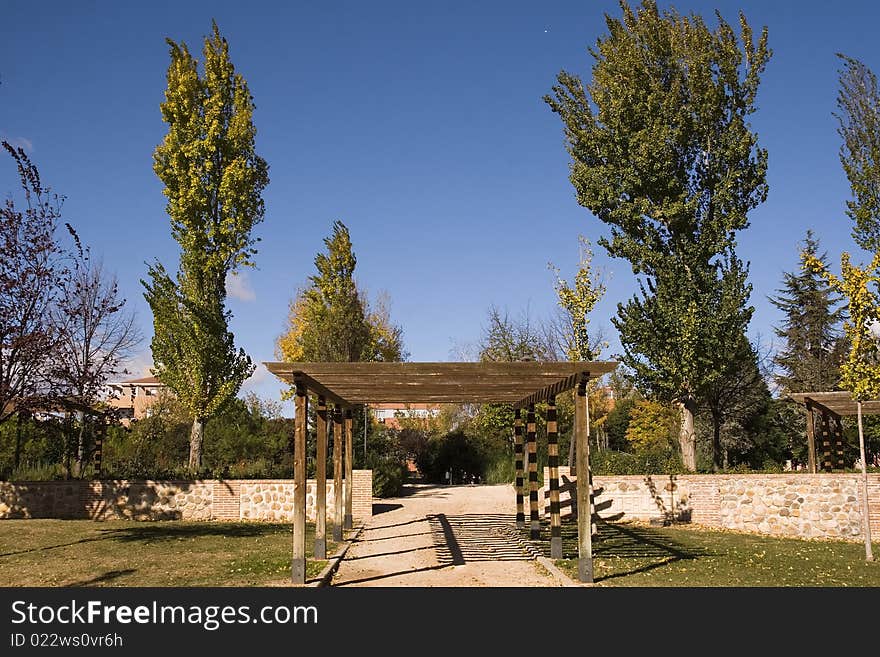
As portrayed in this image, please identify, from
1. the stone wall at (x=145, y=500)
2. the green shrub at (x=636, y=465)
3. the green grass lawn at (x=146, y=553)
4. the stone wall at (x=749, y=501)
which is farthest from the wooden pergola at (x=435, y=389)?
the green shrub at (x=636, y=465)

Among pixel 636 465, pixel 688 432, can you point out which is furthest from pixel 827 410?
pixel 636 465

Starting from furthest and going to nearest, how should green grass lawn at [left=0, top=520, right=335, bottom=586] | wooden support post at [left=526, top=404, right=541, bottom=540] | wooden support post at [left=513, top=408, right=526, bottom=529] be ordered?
wooden support post at [left=513, top=408, right=526, bottom=529], wooden support post at [left=526, top=404, right=541, bottom=540], green grass lawn at [left=0, top=520, right=335, bottom=586]

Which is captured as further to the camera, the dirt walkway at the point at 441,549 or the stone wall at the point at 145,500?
the stone wall at the point at 145,500

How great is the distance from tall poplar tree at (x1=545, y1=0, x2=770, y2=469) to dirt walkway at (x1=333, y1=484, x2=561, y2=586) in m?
6.61

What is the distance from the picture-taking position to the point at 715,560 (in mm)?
12195

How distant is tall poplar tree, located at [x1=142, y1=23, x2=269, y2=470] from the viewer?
20.6m

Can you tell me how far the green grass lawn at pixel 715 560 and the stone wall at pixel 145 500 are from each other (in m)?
7.15

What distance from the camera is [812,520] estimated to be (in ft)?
55.8

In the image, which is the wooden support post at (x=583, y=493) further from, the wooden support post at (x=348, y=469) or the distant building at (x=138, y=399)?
the distant building at (x=138, y=399)

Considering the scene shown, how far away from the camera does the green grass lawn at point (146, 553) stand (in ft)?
33.2

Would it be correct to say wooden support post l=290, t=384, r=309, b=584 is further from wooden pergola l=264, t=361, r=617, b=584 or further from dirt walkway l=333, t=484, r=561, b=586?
dirt walkway l=333, t=484, r=561, b=586

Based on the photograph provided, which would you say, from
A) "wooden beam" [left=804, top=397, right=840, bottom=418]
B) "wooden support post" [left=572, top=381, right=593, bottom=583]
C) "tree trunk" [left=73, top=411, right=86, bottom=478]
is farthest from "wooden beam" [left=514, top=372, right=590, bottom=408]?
"tree trunk" [left=73, top=411, right=86, bottom=478]
